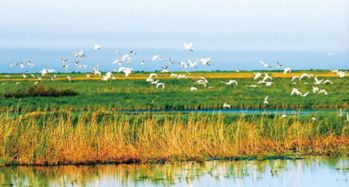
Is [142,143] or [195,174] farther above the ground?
[142,143]

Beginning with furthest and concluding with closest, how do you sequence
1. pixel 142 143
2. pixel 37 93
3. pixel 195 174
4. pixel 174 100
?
pixel 37 93 < pixel 174 100 < pixel 142 143 < pixel 195 174

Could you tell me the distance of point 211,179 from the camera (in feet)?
55.1

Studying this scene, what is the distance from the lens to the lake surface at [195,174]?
16.5m

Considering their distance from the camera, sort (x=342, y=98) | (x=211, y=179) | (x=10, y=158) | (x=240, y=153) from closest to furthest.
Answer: (x=211, y=179), (x=10, y=158), (x=240, y=153), (x=342, y=98)

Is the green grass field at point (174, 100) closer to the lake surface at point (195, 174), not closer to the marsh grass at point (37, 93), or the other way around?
the marsh grass at point (37, 93)

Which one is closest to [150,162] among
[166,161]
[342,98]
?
[166,161]

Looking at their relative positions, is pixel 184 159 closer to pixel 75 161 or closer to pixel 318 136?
pixel 75 161

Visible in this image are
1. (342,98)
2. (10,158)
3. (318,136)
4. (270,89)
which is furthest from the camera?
(270,89)

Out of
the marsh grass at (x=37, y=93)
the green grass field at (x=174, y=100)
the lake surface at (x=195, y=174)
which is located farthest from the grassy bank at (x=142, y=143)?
the marsh grass at (x=37, y=93)

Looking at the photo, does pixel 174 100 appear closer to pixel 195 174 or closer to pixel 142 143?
pixel 142 143

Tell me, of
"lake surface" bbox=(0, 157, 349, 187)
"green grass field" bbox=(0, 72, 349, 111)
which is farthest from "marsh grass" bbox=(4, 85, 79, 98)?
"lake surface" bbox=(0, 157, 349, 187)

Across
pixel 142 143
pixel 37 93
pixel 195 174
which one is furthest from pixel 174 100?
pixel 195 174

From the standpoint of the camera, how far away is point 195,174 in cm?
1742

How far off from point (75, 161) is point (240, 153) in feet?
13.9
